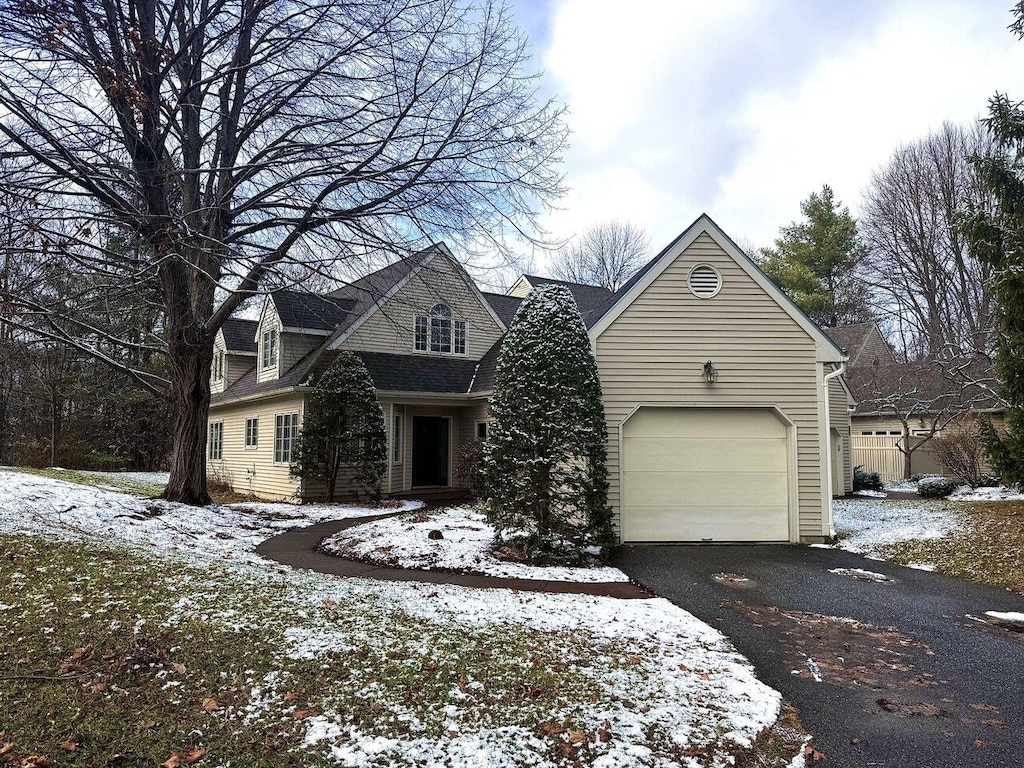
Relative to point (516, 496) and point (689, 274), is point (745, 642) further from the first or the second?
point (689, 274)

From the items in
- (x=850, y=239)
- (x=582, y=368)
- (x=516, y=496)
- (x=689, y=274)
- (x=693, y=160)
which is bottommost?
(x=516, y=496)

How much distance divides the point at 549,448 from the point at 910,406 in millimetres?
22350

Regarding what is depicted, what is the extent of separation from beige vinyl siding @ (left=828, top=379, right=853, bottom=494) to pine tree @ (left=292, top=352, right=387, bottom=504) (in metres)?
13.0

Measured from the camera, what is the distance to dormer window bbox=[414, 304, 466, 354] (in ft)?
61.5

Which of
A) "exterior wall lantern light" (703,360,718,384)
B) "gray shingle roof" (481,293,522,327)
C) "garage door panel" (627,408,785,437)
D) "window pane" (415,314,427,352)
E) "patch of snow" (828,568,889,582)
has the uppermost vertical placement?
"gray shingle roof" (481,293,522,327)

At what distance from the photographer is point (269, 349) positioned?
61.8 feet

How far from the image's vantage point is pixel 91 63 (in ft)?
20.9

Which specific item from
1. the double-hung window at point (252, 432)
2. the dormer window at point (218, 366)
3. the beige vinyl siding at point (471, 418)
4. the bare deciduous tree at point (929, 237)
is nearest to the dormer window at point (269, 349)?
the double-hung window at point (252, 432)

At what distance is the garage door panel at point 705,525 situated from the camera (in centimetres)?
1026

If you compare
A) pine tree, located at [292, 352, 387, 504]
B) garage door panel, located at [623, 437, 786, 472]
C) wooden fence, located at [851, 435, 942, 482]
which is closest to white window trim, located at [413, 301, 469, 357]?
pine tree, located at [292, 352, 387, 504]

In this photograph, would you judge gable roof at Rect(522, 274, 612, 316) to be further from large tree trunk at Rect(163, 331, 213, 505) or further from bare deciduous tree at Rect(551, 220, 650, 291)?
bare deciduous tree at Rect(551, 220, 650, 291)

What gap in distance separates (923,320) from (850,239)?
759 cm

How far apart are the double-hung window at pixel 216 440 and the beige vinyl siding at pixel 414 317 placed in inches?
332

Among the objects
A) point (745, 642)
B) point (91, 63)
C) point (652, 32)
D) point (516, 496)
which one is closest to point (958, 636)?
point (745, 642)
